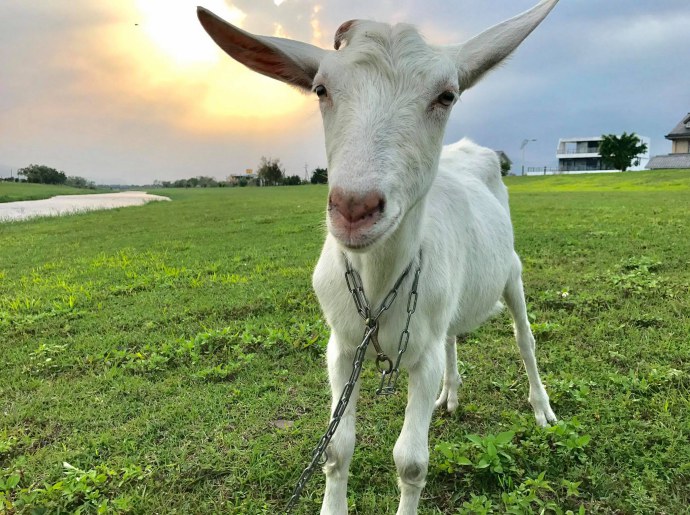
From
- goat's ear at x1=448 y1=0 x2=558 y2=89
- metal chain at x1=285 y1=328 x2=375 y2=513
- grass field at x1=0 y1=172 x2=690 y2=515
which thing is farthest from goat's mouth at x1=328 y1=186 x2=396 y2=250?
grass field at x1=0 y1=172 x2=690 y2=515

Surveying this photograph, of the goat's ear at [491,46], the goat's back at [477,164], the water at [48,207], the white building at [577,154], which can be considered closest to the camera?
the goat's ear at [491,46]

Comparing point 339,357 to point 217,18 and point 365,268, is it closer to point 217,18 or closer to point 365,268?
point 365,268

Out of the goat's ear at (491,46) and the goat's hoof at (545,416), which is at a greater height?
the goat's ear at (491,46)

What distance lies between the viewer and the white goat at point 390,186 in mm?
1866

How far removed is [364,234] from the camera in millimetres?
1779

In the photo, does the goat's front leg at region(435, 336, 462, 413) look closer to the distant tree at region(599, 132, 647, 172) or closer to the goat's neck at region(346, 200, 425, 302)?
the goat's neck at region(346, 200, 425, 302)

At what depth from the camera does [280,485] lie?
9.71 ft

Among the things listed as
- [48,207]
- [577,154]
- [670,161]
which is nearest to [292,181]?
[48,207]

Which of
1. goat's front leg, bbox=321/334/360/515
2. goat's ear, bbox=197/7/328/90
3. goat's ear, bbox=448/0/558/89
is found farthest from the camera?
goat's front leg, bbox=321/334/360/515

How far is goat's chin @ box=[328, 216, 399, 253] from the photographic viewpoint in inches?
70.2

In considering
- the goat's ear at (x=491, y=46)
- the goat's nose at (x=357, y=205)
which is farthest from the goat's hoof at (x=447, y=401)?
the goat's nose at (x=357, y=205)

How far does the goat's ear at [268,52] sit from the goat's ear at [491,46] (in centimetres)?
68

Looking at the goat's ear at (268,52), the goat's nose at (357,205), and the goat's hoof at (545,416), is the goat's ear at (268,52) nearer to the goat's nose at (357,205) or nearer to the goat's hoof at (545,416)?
the goat's nose at (357,205)

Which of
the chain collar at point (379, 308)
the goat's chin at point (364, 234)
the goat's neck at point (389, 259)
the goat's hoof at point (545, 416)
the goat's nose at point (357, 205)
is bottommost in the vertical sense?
the goat's hoof at point (545, 416)
